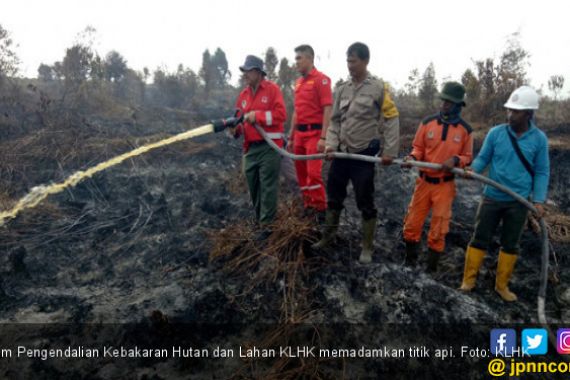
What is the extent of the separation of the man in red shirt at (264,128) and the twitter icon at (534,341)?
2.44 m

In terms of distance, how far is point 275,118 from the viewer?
387 cm

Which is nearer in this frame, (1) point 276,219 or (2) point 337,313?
(2) point 337,313

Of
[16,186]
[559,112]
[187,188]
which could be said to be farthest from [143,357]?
[559,112]

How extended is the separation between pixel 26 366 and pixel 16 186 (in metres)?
4.17

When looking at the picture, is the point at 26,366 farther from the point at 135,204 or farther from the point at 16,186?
the point at 16,186

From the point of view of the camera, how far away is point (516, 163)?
2.83m

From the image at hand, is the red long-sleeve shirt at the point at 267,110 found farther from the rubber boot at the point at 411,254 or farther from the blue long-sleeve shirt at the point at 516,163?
the blue long-sleeve shirt at the point at 516,163

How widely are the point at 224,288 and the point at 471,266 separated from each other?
2.24 metres

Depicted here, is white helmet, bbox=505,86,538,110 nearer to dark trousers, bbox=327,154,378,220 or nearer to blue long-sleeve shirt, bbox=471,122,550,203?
blue long-sleeve shirt, bbox=471,122,550,203

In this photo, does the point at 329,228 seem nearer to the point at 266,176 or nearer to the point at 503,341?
the point at 266,176

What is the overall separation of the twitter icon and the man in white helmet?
441 mm

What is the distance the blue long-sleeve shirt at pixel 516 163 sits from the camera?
9.10ft

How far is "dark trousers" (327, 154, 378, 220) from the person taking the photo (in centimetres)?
326

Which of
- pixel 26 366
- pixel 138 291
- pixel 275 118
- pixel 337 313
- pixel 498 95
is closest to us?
pixel 26 366
